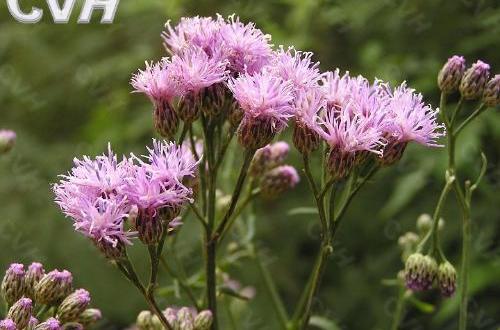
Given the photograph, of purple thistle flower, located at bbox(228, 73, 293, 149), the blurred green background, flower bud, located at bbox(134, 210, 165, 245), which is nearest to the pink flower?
purple thistle flower, located at bbox(228, 73, 293, 149)

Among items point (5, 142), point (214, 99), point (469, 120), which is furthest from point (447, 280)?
point (5, 142)

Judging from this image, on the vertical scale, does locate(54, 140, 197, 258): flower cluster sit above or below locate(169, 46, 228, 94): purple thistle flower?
below

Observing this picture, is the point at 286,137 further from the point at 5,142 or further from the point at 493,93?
the point at 493,93

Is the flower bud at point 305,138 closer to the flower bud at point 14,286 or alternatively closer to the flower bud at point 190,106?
the flower bud at point 190,106

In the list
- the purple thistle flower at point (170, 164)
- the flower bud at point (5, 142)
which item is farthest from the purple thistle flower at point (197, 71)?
the flower bud at point (5, 142)

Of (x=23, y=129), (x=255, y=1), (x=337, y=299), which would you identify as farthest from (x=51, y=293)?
(x=23, y=129)

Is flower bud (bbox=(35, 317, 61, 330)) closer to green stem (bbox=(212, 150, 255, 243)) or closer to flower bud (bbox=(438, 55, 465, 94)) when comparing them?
green stem (bbox=(212, 150, 255, 243))
